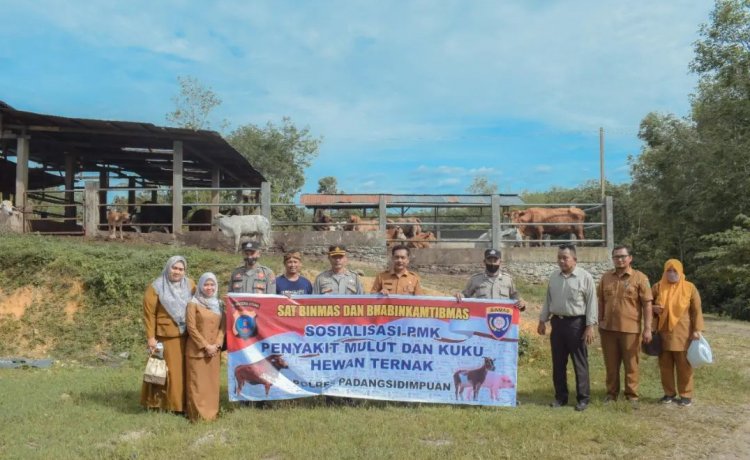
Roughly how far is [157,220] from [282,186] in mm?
19143

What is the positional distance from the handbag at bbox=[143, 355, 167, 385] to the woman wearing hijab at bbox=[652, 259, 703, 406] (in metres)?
5.04

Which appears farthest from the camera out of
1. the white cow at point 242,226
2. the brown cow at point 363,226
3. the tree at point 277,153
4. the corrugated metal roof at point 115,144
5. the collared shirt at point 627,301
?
the tree at point 277,153

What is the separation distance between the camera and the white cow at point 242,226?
44.4 ft

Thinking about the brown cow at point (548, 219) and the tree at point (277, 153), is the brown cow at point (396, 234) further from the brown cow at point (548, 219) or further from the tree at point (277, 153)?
the tree at point (277, 153)

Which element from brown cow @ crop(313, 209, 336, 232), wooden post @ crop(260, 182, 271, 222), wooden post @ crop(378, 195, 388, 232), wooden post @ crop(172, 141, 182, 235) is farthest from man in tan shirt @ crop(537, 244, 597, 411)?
brown cow @ crop(313, 209, 336, 232)

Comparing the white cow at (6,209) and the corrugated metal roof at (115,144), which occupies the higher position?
the corrugated metal roof at (115,144)

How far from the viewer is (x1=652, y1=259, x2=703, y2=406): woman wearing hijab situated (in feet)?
20.0

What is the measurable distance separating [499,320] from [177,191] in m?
10.9

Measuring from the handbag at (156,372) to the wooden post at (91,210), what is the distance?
30.7ft

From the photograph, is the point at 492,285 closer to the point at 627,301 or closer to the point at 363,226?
the point at 627,301

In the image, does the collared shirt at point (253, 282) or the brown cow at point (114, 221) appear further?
the brown cow at point (114, 221)

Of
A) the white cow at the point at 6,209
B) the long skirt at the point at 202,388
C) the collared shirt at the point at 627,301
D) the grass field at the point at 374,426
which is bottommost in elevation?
the grass field at the point at 374,426

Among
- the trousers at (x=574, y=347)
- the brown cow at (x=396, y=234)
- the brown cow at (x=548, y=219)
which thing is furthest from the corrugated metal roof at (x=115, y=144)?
the trousers at (x=574, y=347)

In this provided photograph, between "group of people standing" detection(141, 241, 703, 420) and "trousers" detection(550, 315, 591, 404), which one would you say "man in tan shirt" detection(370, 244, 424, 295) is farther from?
"trousers" detection(550, 315, 591, 404)
